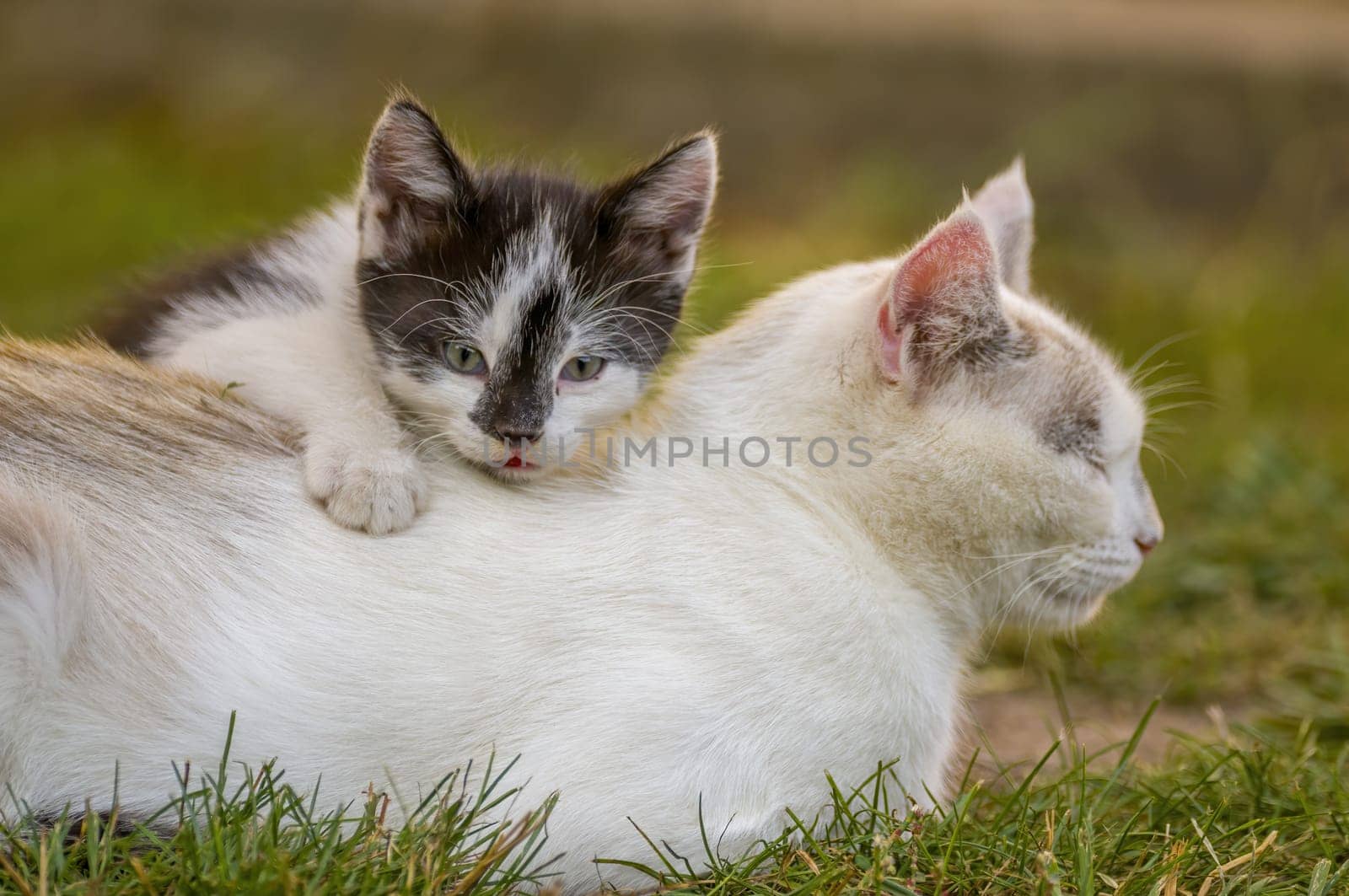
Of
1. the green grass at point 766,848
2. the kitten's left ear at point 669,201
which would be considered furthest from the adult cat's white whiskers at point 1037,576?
the kitten's left ear at point 669,201

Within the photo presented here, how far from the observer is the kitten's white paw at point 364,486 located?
1874mm

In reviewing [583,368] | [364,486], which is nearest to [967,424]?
[583,368]

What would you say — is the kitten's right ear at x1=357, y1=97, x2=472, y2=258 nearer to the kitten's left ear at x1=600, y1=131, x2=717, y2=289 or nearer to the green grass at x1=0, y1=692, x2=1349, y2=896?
the kitten's left ear at x1=600, y1=131, x2=717, y2=289

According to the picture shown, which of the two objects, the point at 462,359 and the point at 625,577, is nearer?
the point at 625,577

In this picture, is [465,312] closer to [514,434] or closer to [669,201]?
[514,434]

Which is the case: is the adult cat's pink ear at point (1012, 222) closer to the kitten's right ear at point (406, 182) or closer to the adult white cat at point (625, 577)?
the adult white cat at point (625, 577)

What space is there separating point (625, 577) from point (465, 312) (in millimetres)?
641

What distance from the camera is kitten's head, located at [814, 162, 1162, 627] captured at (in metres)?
1.95

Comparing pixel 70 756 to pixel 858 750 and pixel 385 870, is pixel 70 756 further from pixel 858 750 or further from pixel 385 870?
pixel 858 750

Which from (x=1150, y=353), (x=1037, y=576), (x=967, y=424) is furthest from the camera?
(x=1150, y=353)

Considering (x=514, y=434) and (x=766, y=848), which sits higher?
(x=514, y=434)

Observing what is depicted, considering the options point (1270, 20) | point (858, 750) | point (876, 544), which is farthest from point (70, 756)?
point (1270, 20)

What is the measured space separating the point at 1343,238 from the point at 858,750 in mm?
5246

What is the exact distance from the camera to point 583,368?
2.30 metres
